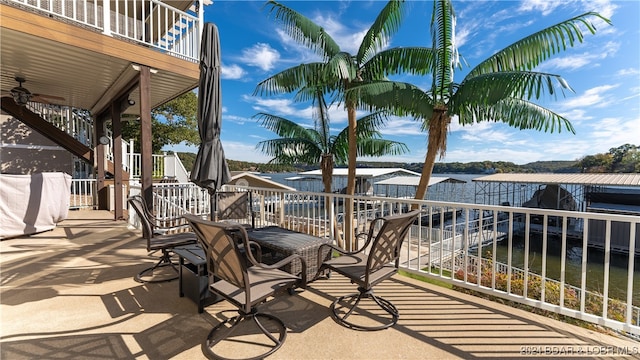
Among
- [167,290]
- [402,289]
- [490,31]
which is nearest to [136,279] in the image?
[167,290]

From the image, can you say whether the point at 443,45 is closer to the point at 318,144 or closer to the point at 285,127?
the point at 318,144

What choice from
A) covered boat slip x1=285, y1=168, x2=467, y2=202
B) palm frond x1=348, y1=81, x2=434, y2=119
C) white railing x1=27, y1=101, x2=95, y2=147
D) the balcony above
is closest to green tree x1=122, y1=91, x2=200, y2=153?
white railing x1=27, y1=101, x2=95, y2=147

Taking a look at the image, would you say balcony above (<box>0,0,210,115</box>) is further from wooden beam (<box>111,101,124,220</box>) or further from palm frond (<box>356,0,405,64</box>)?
palm frond (<box>356,0,405,64</box>)

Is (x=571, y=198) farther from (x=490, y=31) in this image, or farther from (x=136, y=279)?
(x=136, y=279)

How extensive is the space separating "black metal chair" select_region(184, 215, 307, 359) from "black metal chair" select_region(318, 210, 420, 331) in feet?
1.69

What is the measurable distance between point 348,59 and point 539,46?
383cm

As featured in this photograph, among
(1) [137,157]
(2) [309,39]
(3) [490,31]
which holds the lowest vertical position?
(1) [137,157]

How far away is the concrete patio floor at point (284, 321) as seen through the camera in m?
2.07

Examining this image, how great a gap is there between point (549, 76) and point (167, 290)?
574cm

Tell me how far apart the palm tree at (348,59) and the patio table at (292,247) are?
2729 mm

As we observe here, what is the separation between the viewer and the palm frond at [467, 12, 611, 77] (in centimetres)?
404

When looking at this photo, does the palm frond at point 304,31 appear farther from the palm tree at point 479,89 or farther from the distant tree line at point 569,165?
the distant tree line at point 569,165

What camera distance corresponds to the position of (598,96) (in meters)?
14.5

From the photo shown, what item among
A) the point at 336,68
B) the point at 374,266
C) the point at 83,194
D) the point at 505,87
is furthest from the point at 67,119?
the point at 505,87
